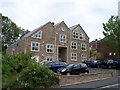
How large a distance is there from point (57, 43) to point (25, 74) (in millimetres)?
30998

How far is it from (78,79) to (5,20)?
47901 mm

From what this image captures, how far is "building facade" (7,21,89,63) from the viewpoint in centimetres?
4641

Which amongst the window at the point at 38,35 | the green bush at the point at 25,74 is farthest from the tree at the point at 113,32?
the green bush at the point at 25,74

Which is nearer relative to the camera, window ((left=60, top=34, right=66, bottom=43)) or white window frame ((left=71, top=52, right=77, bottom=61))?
window ((left=60, top=34, right=66, bottom=43))

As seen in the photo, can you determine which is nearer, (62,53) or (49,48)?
(49,48)

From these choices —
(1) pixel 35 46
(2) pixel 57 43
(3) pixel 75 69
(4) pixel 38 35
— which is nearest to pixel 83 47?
(2) pixel 57 43

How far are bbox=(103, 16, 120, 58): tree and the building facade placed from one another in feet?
16.0

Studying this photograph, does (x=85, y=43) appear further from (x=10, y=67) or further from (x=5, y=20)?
(x=10, y=67)

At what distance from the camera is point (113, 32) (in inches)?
2004

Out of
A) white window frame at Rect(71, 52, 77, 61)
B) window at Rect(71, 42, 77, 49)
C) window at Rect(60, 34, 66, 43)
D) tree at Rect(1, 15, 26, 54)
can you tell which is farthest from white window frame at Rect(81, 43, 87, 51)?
tree at Rect(1, 15, 26, 54)

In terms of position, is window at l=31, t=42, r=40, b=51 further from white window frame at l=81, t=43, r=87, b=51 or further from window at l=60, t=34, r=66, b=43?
white window frame at l=81, t=43, r=87, b=51

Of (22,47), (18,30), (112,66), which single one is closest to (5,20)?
(18,30)

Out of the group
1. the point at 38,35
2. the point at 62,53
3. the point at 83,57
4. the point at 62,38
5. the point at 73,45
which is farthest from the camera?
the point at 83,57

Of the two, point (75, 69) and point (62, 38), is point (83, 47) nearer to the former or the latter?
point (62, 38)
